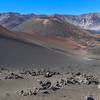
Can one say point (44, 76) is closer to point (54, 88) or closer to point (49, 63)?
point (54, 88)

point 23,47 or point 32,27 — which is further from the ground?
point 32,27

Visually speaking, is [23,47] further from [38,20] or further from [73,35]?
[38,20]

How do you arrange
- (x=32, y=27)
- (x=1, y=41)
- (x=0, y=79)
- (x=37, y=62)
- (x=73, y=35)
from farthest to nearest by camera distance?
(x=32, y=27)
(x=73, y=35)
(x=1, y=41)
(x=37, y=62)
(x=0, y=79)

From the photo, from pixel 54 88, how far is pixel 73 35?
81008 millimetres

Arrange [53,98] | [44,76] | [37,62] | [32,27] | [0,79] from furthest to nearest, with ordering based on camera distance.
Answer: [32,27], [37,62], [44,76], [0,79], [53,98]

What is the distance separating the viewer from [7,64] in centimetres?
2677

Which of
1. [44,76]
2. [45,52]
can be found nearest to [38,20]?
[45,52]

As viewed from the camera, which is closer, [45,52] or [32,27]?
[45,52]

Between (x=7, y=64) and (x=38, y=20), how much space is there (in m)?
79.3

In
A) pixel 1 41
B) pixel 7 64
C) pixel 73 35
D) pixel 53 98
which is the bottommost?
pixel 53 98

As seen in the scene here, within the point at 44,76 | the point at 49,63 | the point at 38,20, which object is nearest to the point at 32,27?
the point at 38,20

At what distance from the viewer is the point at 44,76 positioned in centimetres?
1983

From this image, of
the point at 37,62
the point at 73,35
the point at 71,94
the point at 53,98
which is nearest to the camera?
the point at 53,98

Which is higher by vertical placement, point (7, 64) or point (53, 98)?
point (7, 64)
